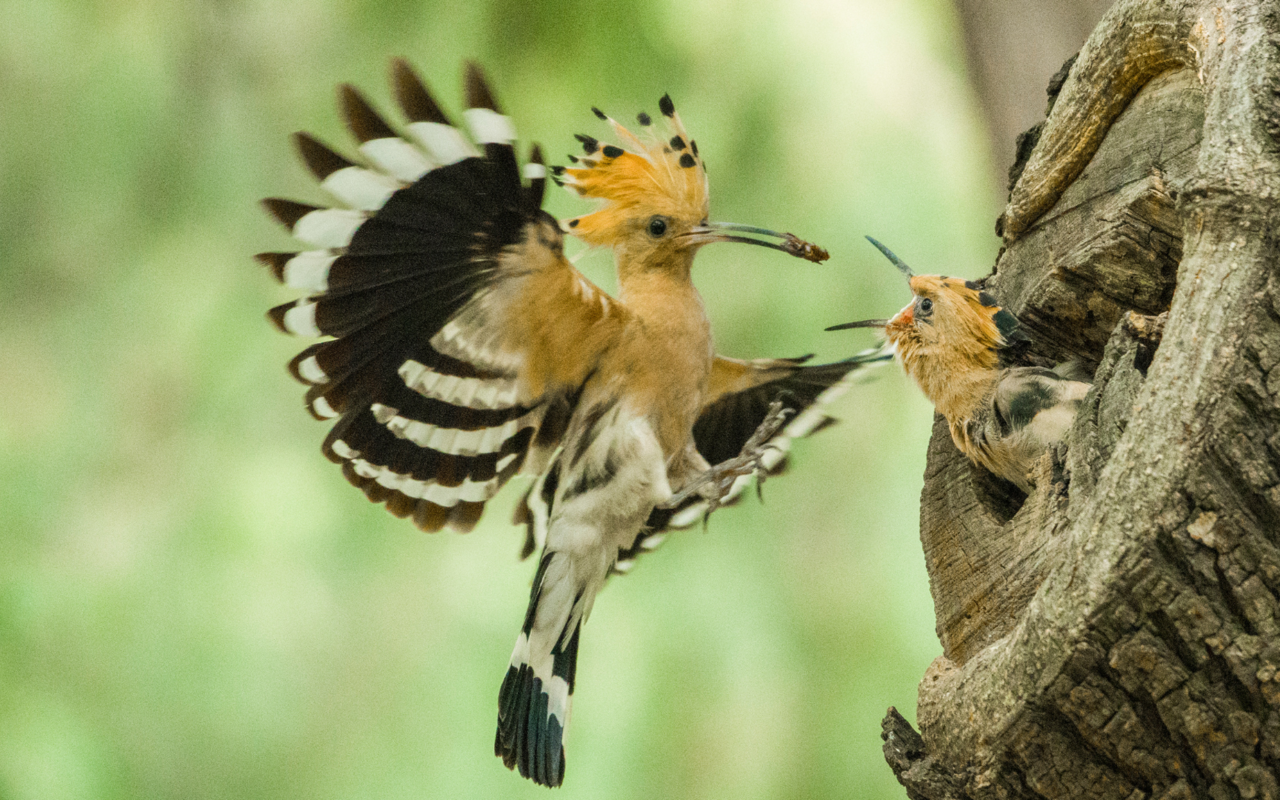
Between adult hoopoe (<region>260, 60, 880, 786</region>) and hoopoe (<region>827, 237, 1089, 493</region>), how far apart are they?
0.16 meters

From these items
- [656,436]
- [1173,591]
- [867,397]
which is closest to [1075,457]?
[1173,591]

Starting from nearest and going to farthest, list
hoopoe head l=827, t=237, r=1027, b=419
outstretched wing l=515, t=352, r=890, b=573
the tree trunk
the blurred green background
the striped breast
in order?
1. the tree trunk
2. the striped breast
3. hoopoe head l=827, t=237, r=1027, b=419
4. outstretched wing l=515, t=352, r=890, b=573
5. the blurred green background

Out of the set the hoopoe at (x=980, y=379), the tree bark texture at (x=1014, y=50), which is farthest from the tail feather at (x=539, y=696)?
the tree bark texture at (x=1014, y=50)

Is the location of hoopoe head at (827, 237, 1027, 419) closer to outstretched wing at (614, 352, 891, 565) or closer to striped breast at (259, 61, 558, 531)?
outstretched wing at (614, 352, 891, 565)

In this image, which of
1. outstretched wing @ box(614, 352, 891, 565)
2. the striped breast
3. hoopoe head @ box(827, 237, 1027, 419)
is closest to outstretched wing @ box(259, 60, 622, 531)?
the striped breast

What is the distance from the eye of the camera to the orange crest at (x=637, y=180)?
43.4 inches

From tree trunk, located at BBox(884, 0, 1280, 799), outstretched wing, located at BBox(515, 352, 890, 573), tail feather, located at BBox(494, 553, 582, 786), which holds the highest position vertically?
outstretched wing, located at BBox(515, 352, 890, 573)

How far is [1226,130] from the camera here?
688 millimetres

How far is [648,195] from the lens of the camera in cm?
110

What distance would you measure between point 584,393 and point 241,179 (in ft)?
2.45

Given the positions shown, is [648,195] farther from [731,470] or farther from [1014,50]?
[1014,50]

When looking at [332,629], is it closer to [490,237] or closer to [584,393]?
[584,393]

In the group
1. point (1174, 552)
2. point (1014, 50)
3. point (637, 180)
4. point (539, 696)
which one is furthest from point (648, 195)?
point (1014, 50)

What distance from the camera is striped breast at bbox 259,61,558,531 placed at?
0.90 meters
